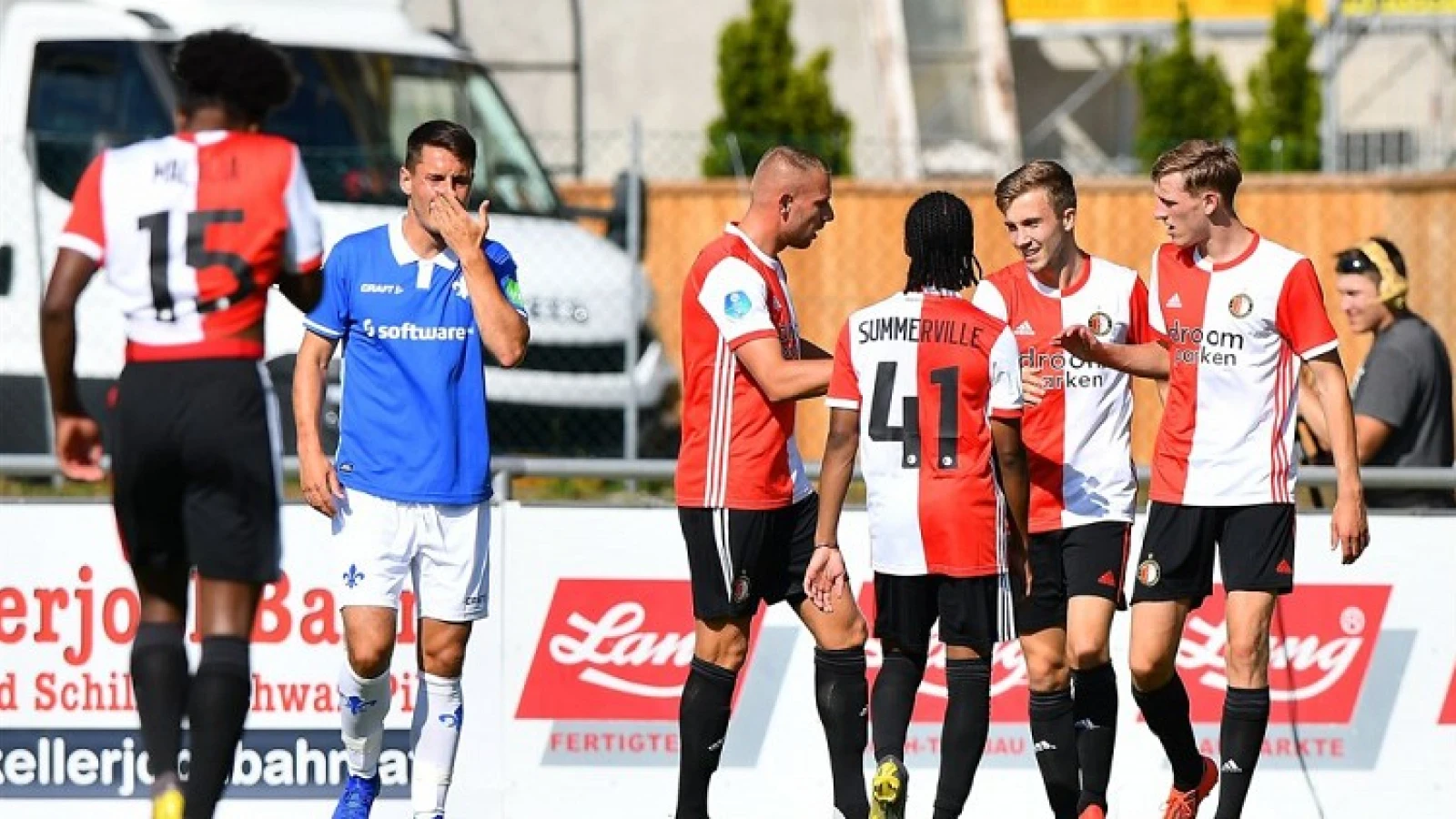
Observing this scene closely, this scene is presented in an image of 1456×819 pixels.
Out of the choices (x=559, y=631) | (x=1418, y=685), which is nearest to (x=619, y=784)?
(x=559, y=631)

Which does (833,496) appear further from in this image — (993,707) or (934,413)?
(993,707)

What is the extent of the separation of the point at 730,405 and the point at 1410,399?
339 centimetres

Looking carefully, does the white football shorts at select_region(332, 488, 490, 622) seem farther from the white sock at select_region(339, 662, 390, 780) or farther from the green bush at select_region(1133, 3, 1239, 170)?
the green bush at select_region(1133, 3, 1239, 170)

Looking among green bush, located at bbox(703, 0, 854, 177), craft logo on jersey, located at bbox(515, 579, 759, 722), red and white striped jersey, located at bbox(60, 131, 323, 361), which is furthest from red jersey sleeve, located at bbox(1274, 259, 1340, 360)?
green bush, located at bbox(703, 0, 854, 177)

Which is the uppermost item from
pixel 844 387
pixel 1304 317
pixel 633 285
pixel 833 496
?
pixel 633 285

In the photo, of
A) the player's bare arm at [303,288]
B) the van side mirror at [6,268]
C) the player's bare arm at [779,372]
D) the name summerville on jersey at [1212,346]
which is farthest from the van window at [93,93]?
the player's bare arm at [303,288]

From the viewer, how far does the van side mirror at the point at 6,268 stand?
13.8 metres

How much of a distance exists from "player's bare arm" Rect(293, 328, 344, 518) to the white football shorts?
90 mm

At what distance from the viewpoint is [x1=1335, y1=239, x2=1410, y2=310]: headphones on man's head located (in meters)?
9.93

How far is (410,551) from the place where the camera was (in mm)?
7734

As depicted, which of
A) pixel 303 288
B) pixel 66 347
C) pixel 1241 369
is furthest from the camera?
pixel 1241 369

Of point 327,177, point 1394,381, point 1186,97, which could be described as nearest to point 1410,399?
point 1394,381

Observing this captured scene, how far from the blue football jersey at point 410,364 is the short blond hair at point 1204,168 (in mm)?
2293

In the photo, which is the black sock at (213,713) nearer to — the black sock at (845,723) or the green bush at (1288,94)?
the black sock at (845,723)
